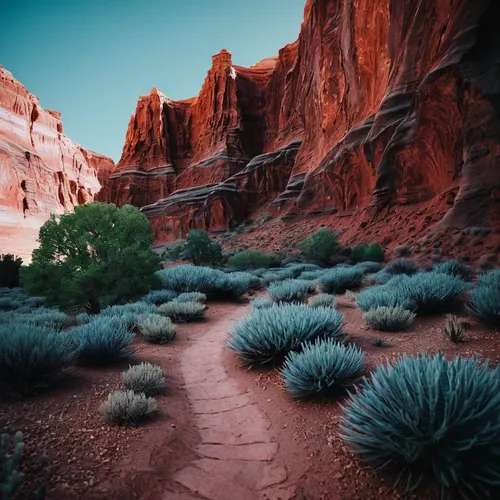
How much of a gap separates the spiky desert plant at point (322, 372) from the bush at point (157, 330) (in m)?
2.59

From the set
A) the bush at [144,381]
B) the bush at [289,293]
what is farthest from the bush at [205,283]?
the bush at [144,381]

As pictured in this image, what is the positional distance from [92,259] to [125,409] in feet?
20.1

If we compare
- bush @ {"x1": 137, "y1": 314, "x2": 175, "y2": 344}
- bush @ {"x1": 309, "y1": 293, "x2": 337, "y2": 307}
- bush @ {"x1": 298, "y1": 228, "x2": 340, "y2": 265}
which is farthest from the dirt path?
bush @ {"x1": 298, "y1": 228, "x2": 340, "y2": 265}

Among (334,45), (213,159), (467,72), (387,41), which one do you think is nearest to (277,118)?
(213,159)

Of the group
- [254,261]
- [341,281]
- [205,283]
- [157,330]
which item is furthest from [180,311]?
[254,261]

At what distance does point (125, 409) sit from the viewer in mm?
2387

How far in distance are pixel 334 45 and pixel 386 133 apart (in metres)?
15.6

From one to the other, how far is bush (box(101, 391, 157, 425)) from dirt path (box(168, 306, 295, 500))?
54cm

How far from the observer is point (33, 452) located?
6.22 ft

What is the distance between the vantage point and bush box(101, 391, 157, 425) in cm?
238

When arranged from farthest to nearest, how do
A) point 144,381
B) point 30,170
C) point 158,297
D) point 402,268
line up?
point 30,170 < point 402,268 < point 158,297 < point 144,381

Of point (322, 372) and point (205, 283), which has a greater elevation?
point (205, 283)

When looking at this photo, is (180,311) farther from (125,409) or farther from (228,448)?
(228,448)

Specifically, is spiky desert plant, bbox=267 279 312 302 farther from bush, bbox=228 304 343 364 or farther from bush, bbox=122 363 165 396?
bush, bbox=122 363 165 396
